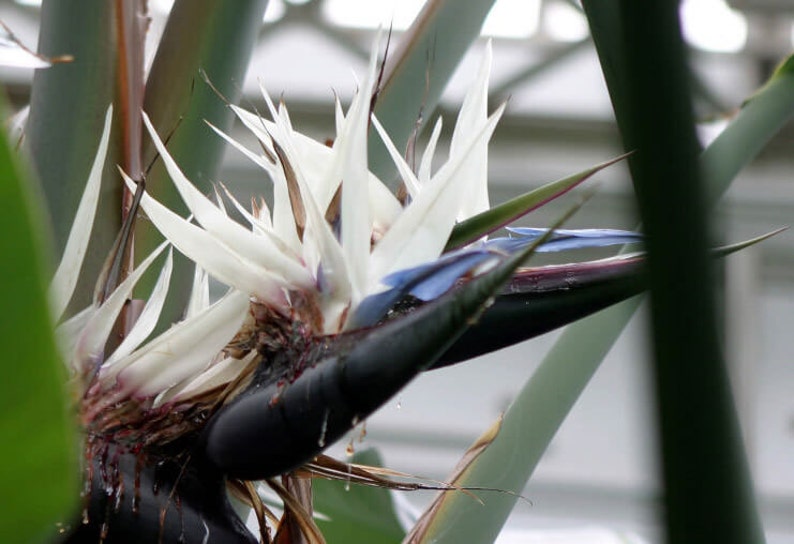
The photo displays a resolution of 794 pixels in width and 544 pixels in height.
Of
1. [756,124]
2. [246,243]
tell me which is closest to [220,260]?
[246,243]

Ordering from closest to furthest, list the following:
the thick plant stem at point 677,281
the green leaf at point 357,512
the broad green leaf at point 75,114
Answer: the thick plant stem at point 677,281 < the broad green leaf at point 75,114 < the green leaf at point 357,512

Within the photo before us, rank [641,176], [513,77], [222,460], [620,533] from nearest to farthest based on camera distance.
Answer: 1. [641,176]
2. [222,460]
3. [620,533]
4. [513,77]

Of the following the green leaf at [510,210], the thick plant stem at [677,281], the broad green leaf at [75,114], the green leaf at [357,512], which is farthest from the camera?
the green leaf at [357,512]

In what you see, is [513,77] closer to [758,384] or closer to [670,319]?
[758,384]

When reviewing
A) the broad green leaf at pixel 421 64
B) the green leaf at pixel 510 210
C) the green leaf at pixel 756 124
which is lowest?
the green leaf at pixel 510 210

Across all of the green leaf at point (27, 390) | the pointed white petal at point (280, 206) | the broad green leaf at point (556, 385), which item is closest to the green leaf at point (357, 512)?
the broad green leaf at point (556, 385)

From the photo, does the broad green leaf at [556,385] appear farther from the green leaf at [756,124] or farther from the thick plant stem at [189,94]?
the thick plant stem at [189,94]

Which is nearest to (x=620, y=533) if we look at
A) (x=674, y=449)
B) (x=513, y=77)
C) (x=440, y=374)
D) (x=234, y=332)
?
(x=234, y=332)

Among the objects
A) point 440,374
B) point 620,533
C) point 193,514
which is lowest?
point 193,514
